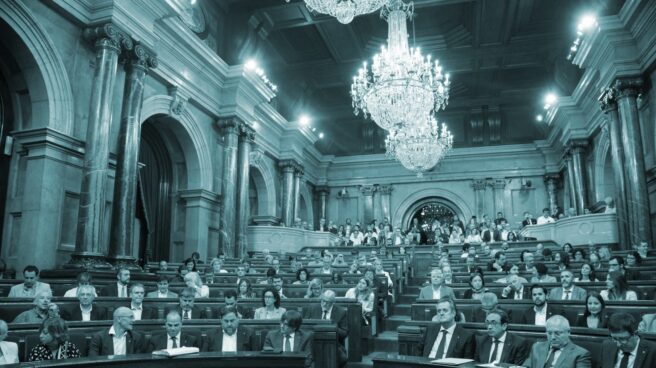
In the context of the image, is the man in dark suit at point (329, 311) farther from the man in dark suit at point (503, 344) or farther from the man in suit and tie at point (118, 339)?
the man in suit and tie at point (118, 339)

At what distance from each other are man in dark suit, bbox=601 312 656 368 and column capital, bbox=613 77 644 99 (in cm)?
962

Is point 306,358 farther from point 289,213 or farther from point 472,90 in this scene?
point 472,90

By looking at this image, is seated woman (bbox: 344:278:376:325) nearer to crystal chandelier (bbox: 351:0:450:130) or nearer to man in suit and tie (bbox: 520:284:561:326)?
man in suit and tie (bbox: 520:284:561:326)

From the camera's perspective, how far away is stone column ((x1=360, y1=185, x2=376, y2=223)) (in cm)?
2392

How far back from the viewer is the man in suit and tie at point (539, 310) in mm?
5691

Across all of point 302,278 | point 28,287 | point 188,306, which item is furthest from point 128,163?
point 188,306

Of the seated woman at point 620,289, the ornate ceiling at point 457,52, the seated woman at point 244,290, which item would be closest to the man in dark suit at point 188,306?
the seated woman at point 244,290

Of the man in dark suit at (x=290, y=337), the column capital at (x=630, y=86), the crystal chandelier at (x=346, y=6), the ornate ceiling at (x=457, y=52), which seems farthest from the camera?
the ornate ceiling at (x=457, y=52)

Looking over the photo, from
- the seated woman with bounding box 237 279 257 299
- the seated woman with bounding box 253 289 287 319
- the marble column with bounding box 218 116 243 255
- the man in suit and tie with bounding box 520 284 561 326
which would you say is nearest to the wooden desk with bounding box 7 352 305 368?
the seated woman with bounding box 253 289 287 319

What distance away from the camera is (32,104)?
9031mm

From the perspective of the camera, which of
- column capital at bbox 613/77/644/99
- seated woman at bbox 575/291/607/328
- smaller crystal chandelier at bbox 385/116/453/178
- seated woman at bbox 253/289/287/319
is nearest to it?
seated woman at bbox 575/291/607/328

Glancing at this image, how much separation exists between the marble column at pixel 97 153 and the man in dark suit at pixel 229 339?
4.55 m

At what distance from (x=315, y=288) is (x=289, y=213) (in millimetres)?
12277

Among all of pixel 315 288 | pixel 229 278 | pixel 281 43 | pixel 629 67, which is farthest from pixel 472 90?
pixel 315 288
